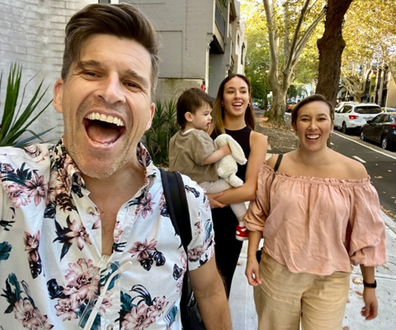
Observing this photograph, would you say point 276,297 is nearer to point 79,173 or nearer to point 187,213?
point 187,213

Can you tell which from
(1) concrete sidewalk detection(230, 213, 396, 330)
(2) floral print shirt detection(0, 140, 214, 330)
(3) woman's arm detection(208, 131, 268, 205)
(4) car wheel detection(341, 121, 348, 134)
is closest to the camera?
(2) floral print shirt detection(0, 140, 214, 330)

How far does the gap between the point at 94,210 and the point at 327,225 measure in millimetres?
1295

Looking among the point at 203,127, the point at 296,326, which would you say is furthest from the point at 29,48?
the point at 296,326

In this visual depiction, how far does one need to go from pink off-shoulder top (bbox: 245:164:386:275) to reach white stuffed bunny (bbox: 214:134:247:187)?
41 centimetres

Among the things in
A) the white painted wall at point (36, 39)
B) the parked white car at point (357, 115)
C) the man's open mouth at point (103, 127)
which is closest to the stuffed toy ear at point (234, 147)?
the man's open mouth at point (103, 127)

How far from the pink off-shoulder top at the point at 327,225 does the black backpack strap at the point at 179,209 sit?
2.79 ft

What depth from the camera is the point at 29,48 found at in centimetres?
436

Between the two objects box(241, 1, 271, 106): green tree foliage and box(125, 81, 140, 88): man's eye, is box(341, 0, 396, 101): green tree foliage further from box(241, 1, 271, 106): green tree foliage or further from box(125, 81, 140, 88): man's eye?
box(125, 81, 140, 88): man's eye

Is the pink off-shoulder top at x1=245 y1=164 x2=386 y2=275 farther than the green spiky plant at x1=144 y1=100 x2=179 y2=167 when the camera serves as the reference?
No

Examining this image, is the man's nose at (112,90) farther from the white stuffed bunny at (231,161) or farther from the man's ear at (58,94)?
the white stuffed bunny at (231,161)

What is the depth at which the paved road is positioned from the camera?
677 centimetres

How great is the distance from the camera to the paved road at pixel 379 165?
677 centimetres

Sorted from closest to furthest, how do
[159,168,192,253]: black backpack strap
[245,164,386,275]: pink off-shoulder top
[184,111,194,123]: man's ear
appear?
[159,168,192,253]: black backpack strap, [245,164,386,275]: pink off-shoulder top, [184,111,194,123]: man's ear

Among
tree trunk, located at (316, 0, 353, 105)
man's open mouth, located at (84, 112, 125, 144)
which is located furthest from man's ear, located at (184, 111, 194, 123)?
tree trunk, located at (316, 0, 353, 105)
